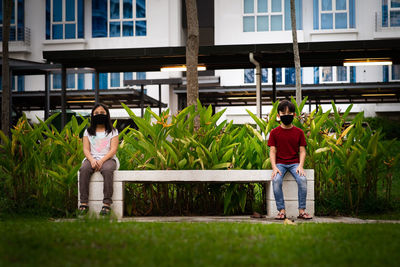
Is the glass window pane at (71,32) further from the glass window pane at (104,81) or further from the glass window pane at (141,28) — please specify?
the glass window pane at (141,28)

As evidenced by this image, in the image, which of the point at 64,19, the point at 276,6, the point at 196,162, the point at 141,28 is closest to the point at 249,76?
the point at 276,6

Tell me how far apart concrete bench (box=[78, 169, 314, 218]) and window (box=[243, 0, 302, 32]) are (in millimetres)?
27598

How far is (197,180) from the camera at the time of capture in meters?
6.86

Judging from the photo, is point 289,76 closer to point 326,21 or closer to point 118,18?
point 326,21

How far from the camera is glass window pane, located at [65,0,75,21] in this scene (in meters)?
34.9

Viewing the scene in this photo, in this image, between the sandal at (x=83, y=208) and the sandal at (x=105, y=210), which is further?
the sandal at (x=83, y=208)

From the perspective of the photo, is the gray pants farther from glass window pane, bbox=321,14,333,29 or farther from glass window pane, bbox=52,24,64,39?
glass window pane, bbox=52,24,64,39

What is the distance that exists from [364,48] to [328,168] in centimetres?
778

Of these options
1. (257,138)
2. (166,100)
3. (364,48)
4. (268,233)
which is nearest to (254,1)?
(166,100)

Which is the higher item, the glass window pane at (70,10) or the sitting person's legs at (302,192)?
the glass window pane at (70,10)

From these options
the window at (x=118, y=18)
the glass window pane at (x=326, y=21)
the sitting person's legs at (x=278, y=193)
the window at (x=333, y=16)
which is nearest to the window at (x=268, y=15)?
the window at (x=333, y=16)

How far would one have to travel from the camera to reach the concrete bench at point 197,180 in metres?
6.85

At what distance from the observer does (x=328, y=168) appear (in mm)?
7512

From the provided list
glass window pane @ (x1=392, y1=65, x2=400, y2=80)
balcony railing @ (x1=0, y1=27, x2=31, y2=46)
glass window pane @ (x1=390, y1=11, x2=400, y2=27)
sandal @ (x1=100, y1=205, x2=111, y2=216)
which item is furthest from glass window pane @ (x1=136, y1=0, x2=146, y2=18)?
sandal @ (x1=100, y1=205, x2=111, y2=216)
